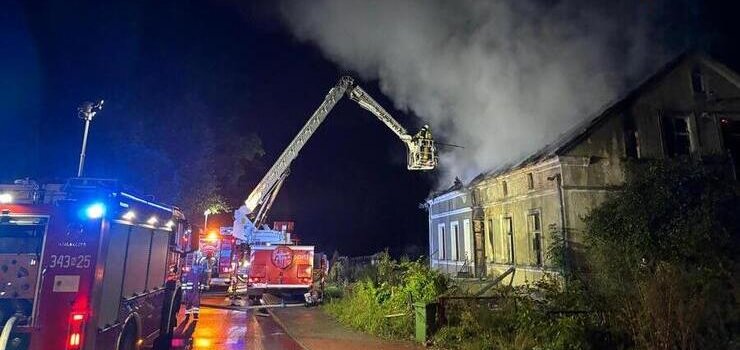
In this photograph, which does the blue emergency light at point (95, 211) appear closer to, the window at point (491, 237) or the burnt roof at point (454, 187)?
the window at point (491, 237)

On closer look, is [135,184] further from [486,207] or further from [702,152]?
[702,152]

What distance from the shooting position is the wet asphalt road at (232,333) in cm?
925

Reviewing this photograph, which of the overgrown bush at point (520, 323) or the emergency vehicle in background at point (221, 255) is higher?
the emergency vehicle in background at point (221, 255)

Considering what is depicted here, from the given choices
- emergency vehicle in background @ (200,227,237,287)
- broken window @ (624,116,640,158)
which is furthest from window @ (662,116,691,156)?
emergency vehicle in background @ (200,227,237,287)

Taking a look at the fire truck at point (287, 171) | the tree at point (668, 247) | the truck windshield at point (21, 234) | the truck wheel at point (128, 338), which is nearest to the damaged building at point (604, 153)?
the tree at point (668, 247)

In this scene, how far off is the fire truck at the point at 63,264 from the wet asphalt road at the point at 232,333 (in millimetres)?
3616

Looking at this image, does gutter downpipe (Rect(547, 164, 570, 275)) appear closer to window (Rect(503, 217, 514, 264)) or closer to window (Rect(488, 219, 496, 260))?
window (Rect(503, 217, 514, 264))

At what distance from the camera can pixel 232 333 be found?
415 inches

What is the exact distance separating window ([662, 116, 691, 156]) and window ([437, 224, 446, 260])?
9.78m

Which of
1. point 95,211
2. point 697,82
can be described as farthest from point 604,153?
point 95,211

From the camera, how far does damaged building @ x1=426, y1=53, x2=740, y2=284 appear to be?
13.1 metres

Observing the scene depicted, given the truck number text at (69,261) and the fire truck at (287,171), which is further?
the fire truck at (287,171)

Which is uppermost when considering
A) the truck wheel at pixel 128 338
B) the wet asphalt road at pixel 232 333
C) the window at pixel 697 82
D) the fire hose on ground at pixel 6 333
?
the window at pixel 697 82

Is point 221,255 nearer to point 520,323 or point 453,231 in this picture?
point 453,231
